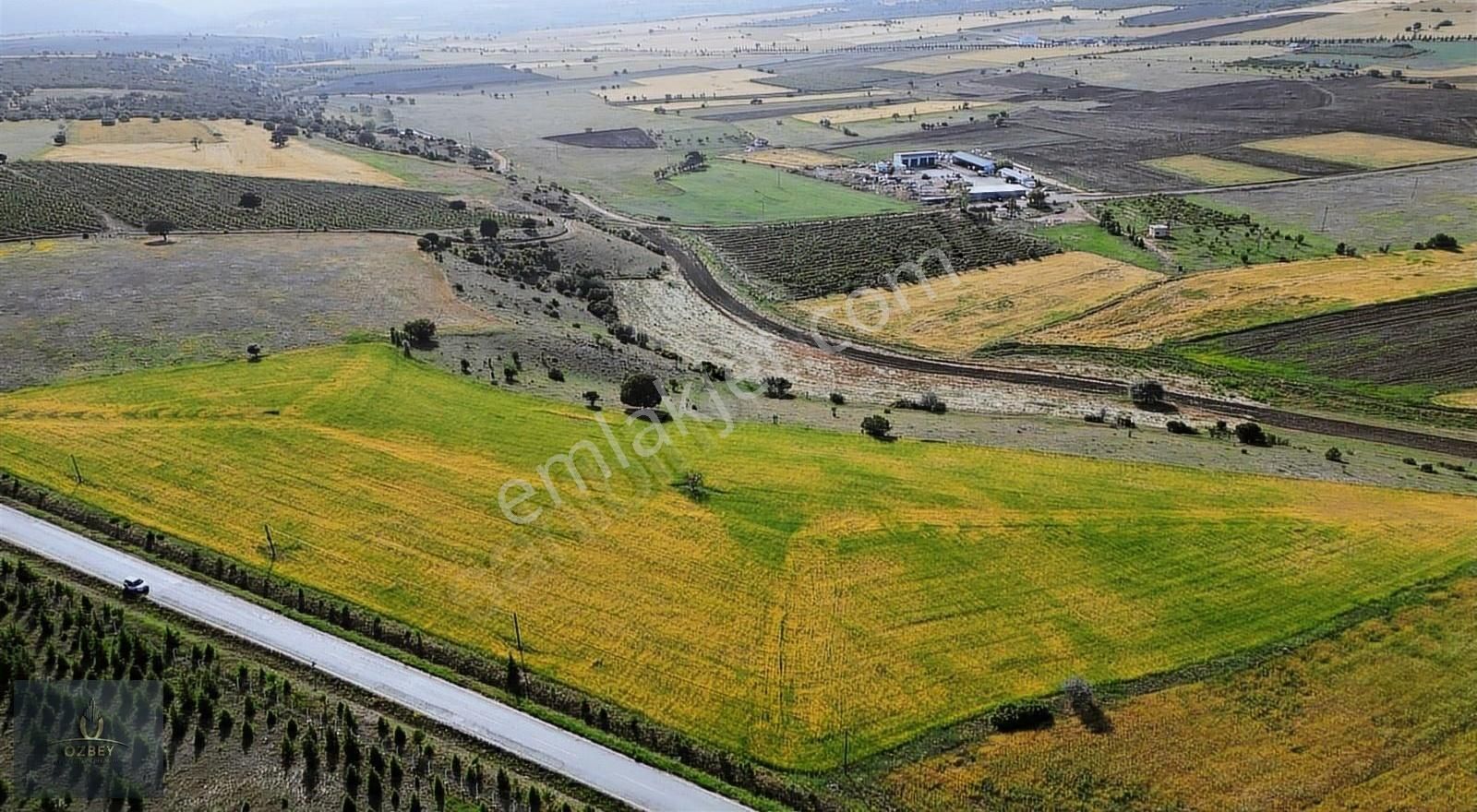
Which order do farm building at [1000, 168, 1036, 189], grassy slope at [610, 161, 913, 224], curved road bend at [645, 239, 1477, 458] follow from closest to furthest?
curved road bend at [645, 239, 1477, 458] → grassy slope at [610, 161, 913, 224] → farm building at [1000, 168, 1036, 189]

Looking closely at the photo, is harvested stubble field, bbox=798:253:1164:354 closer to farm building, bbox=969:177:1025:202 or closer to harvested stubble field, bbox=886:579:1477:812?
farm building, bbox=969:177:1025:202

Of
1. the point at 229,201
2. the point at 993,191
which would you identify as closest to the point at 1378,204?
the point at 993,191

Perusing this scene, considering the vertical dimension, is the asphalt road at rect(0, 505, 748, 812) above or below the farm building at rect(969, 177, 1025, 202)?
below

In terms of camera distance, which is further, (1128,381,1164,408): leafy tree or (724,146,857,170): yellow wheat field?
(724,146,857,170): yellow wheat field

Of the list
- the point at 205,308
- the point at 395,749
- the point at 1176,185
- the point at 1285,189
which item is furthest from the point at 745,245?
the point at 395,749

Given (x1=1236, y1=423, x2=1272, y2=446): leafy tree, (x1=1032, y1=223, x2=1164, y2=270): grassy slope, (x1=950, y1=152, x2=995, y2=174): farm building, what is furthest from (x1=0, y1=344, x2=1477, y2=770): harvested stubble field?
(x1=950, y1=152, x2=995, y2=174): farm building

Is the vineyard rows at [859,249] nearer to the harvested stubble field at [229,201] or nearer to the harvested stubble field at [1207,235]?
the harvested stubble field at [1207,235]

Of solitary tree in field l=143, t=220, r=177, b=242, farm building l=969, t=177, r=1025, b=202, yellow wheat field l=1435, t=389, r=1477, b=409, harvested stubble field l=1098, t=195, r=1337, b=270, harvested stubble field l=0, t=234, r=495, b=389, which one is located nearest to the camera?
yellow wheat field l=1435, t=389, r=1477, b=409

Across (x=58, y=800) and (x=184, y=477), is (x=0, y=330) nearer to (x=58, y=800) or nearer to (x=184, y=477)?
(x=184, y=477)
